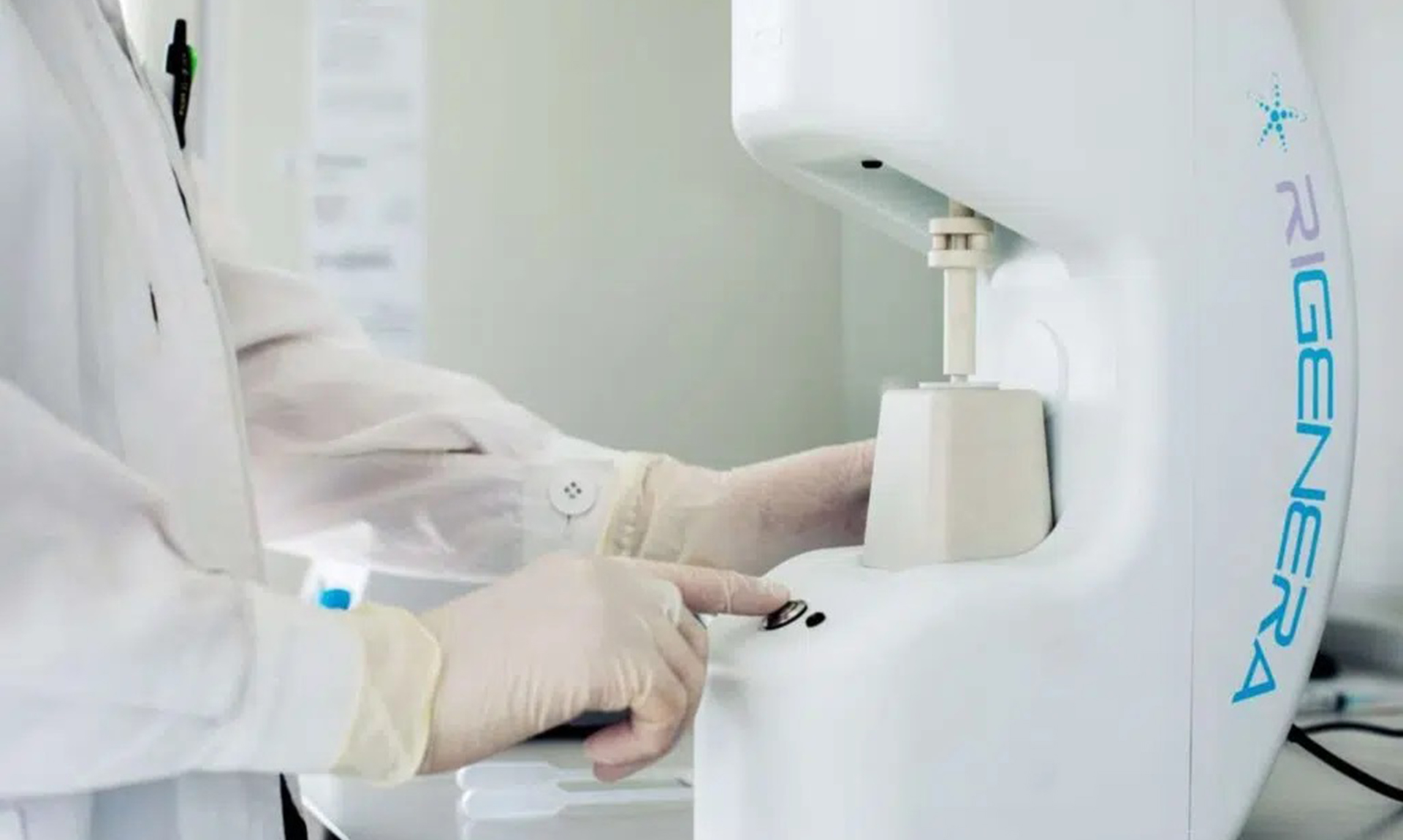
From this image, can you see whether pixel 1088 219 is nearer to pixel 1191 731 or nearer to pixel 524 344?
pixel 1191 731

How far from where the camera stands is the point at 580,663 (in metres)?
0.62

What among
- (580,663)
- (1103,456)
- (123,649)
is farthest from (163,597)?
(1103,456)

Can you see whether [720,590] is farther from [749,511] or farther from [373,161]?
[373,161]

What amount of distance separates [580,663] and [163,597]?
0.58 feet

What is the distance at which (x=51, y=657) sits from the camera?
53 centimetres

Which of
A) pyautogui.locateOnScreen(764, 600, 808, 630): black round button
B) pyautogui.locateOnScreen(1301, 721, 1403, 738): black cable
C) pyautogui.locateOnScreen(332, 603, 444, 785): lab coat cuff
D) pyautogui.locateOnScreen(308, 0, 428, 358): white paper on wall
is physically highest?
pyautogui.locateOnScreen(308, 0, 428, 358): white paper on wall

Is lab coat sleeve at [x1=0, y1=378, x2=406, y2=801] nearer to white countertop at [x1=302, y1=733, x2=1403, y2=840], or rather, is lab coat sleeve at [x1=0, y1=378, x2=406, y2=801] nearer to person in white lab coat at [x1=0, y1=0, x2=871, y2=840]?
person in white lab coat at [x1=0, y1=0, x2=871, y2=840]

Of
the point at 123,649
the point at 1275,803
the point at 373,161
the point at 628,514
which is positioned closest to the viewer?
the point at 123,649

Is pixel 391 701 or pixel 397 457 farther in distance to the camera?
pixel 397 457

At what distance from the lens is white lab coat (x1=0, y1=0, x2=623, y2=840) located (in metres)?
0.54

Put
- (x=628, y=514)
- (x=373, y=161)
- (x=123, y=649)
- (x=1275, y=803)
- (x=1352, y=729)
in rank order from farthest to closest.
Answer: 1. (x=373, y=161)
2. (x=628, y=514)
3. (x=1352, y=729)
4. (x=1275, y=803)
5. (x=123, y=649)

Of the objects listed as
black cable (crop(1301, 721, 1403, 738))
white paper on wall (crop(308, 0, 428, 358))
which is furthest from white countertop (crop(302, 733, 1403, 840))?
white paper on wall (crop(308, 0, 428, 358))

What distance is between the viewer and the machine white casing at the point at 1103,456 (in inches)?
20.4

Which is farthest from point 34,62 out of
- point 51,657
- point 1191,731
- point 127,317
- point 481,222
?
point 481,222
